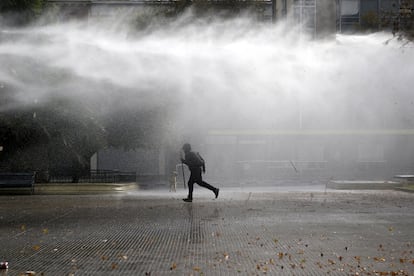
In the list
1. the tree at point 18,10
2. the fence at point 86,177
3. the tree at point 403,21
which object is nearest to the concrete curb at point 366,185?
the tree at point 403,21

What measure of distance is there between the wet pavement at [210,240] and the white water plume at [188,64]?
1066cm

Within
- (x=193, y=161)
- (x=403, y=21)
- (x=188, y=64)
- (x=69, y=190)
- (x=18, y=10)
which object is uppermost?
(x=18, y=10)

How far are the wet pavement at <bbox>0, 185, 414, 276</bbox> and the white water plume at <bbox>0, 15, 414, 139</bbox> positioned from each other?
1066 centimetres

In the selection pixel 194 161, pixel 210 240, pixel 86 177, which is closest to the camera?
pixel 210 240

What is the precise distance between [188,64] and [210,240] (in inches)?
938

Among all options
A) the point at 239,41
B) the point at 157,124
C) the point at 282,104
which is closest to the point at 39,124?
the point at 157,124

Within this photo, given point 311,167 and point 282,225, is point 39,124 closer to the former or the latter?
point 282,225

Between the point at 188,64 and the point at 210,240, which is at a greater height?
the point at 188,64

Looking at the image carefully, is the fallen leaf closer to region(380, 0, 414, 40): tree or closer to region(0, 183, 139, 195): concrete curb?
region(380, 0, 414, 40): tree

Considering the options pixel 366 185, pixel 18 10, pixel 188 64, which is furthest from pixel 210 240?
pixel 188 64

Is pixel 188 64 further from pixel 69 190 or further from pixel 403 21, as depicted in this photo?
pixel 403 21

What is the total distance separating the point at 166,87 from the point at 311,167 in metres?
21.6

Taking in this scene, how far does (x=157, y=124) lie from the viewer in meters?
33.3

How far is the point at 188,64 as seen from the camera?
112ft
